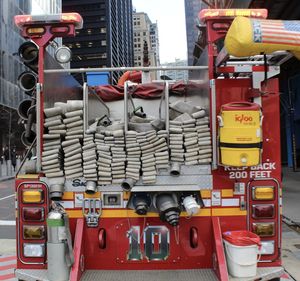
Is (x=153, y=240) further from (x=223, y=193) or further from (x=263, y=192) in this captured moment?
(x=263, y=192)

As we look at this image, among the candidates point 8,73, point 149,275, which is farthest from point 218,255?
point 8,73

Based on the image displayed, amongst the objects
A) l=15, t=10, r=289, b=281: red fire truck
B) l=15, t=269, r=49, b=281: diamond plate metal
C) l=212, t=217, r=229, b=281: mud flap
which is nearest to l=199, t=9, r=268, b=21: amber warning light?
l=15, t=10, r=289, b=281: red fire truck

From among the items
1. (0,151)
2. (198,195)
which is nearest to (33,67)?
(198,195)

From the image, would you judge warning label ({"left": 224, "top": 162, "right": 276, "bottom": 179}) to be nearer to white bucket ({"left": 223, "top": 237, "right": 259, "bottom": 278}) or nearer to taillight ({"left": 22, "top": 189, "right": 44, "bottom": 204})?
white bucket ({"left": 223, "top": 237, "right": 259, "bottom": 278})

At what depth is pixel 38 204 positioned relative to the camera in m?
4.14

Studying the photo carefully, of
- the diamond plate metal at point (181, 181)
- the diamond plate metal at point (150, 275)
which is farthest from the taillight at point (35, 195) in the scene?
the diamond plate metal at point (150, 275)

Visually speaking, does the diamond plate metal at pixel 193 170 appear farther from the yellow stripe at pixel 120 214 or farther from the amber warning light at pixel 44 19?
the amber warning light at pixel 44 19

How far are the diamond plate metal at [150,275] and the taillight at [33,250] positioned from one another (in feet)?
Answer: 1.43

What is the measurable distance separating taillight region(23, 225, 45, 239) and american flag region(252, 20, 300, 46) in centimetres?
242

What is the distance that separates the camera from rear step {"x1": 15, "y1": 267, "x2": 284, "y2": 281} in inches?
157

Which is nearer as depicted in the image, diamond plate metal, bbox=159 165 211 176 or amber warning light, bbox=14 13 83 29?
diamond plate metal, bbox=159 165 211 176

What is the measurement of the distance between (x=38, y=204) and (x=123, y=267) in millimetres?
947

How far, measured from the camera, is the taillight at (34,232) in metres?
4.16

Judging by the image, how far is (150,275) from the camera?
4113mm
